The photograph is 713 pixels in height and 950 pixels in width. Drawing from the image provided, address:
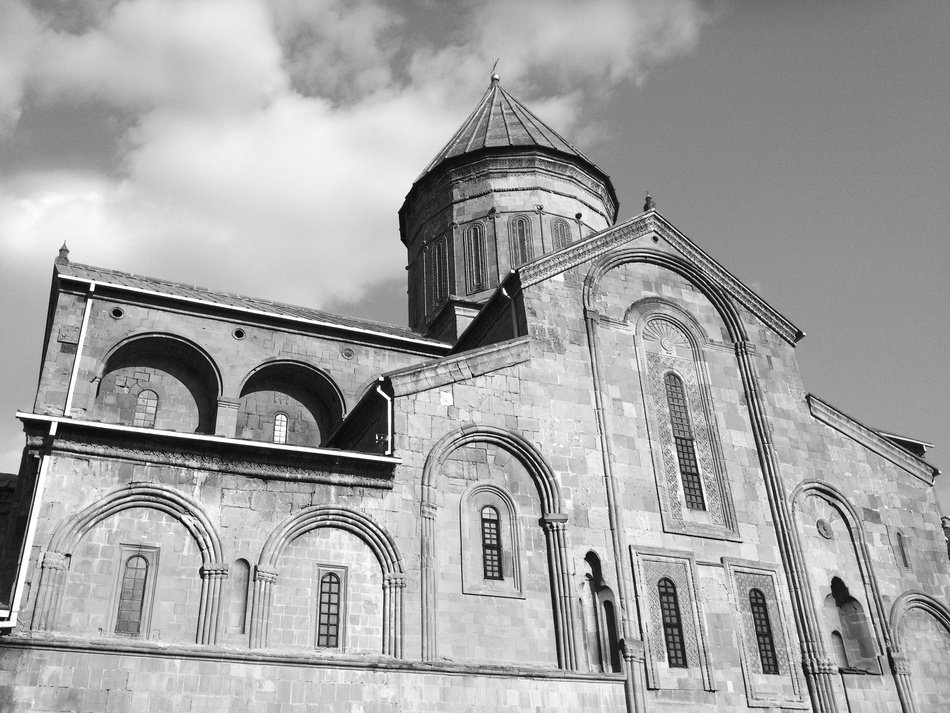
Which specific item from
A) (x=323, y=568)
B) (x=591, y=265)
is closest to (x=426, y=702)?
(x=323, y=568)

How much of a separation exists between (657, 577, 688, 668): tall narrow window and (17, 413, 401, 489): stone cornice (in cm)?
594

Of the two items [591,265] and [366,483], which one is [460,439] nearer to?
[366,483]

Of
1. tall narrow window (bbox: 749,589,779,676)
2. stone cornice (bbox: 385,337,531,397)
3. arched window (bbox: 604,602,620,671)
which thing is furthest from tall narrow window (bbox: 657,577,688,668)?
stone cornice (bbox: 385,337,531,397)

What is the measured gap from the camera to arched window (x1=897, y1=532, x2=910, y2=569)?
65.6 ft

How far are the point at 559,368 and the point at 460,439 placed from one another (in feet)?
10.0

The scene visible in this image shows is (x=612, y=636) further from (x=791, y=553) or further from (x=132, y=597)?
(x=132, y=597)

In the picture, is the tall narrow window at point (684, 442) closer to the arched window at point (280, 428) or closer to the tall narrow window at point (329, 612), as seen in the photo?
the tall narrow window at point (329, 612)

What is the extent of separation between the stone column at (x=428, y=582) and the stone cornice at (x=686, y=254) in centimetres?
738

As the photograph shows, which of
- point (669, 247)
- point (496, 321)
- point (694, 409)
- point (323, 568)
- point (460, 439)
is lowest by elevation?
point (323, 568)

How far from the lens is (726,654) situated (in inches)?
669

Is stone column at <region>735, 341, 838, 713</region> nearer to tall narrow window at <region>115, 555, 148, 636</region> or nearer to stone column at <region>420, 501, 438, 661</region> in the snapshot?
stone column at <region>420, 501, 438, 661</region>

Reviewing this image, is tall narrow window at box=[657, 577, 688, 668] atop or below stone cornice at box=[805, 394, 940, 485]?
below

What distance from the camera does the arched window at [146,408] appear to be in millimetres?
18969

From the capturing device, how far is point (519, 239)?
27.2 metres
